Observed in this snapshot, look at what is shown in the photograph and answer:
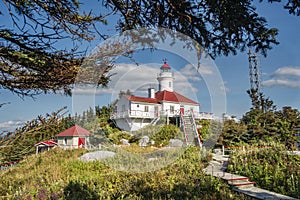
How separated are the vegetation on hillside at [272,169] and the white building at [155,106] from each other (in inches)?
127

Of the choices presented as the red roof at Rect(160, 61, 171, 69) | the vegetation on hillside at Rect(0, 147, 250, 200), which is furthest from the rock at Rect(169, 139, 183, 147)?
the vegetation on hillside at Rect(0, 147, 250, 200)

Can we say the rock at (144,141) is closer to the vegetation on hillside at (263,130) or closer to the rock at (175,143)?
the rock at (175,143)

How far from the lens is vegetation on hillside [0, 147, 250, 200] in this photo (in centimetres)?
443

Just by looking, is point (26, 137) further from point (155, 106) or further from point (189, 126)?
point (189, 126)

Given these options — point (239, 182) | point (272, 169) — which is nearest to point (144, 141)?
point (239, 182)

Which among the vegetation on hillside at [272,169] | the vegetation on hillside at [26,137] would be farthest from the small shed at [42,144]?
the vegetation on hillside at [272,169]

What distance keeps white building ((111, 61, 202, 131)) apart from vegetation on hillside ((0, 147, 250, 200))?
1879mm

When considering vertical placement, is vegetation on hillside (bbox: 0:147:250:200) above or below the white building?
below

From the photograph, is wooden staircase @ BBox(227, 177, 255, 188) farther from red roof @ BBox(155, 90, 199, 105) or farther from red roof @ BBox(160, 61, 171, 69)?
red roof @ BBox(160, 61, 171, 69)

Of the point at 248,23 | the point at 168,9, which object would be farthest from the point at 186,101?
the point at 168,9

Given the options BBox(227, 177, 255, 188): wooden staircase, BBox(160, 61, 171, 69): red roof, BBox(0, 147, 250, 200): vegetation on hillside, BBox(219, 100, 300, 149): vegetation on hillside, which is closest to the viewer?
BBox(160, 61, 171, 69): red roof

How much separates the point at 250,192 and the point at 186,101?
306 cm

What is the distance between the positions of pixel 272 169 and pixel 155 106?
14.8ft

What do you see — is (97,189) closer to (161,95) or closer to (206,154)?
(161,95)
